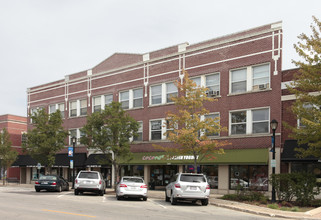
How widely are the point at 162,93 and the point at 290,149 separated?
12354 millimetres

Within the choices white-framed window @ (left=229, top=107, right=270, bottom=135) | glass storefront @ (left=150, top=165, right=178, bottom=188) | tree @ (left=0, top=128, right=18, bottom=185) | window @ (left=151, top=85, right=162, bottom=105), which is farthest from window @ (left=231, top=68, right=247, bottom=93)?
tree @ (left=0, top=128, right=18, bottom=185)

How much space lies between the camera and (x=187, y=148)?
77.2 feet

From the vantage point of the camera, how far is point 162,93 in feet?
108

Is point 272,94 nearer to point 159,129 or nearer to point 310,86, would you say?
point 310,86

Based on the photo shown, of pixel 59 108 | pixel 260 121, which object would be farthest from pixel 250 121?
pixel 59 108

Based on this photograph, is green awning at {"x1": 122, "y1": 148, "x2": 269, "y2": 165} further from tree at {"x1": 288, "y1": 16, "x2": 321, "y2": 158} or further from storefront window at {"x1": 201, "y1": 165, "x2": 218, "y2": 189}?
tree at {"x1": 288, "y1": 16, "x2": 321, "y2": 158}

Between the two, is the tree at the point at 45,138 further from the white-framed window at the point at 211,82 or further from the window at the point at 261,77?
the window at the point at 261,77

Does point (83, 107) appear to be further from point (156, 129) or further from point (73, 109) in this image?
point (156, 129)

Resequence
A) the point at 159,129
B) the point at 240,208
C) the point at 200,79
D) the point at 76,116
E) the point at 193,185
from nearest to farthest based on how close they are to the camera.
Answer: the point at 240,208 < the point at 193,185 < the point at 200,79 < the point at 159,129 < the point at 76,116

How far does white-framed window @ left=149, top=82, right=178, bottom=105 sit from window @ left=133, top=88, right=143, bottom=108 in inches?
52.7

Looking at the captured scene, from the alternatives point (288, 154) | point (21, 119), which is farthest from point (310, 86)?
point (21, 119)

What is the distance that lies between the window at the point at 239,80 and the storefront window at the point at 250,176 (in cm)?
553

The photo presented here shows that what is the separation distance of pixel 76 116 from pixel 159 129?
11.8m

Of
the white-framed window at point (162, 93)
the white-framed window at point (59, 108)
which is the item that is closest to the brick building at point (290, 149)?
the white-framed window at point (162, 93)
